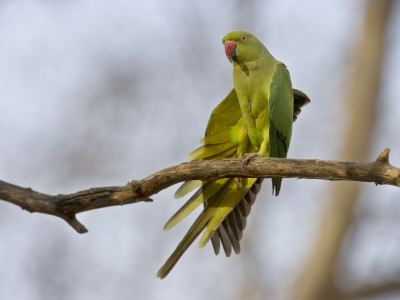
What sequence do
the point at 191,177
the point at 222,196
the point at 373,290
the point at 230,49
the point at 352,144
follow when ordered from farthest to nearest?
the point at 352,144, the point at 373,290, the point at 230,49, the point at 222,196, the point at 191,177

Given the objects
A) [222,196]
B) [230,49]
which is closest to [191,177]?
[222,196]

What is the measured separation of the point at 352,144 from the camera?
22.9 ft

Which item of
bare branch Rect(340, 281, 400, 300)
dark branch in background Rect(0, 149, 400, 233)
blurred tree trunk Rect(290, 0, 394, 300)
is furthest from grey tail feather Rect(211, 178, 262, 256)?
bare branch Rect(340, 281, 400, 300)

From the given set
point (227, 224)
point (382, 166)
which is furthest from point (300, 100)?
point (382, 166)

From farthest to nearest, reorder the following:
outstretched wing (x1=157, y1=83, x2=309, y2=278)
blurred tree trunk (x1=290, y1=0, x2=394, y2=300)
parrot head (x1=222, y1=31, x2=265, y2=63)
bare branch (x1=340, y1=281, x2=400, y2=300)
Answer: blurred tree trunk (x1=290, y1=0, x2=394, y2=300)
bare branch (x1=340, y1=281, x2=400, y2=300)
parrot head (x1=222, y1=31, x2=265, y2=63)
outstretched wing (x1=157, y1=83, x2=309, y2=278)

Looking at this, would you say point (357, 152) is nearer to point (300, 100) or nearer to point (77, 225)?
point (300, 100)

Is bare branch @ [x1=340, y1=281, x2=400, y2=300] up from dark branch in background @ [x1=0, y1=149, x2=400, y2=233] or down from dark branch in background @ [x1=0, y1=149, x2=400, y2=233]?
down

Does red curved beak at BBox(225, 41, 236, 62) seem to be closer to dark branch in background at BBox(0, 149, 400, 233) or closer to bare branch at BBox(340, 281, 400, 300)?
dark branch in background at BBox(0, 149, 400, 233)

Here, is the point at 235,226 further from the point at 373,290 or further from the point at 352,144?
the point at 352,144

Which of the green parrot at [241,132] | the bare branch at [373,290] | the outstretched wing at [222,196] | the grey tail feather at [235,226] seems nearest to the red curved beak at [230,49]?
the green parrot at [241,132]

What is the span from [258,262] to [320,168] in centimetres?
480

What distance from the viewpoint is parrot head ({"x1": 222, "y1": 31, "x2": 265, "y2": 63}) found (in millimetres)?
4809

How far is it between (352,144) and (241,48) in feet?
9.40

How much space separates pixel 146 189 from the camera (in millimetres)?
3623
